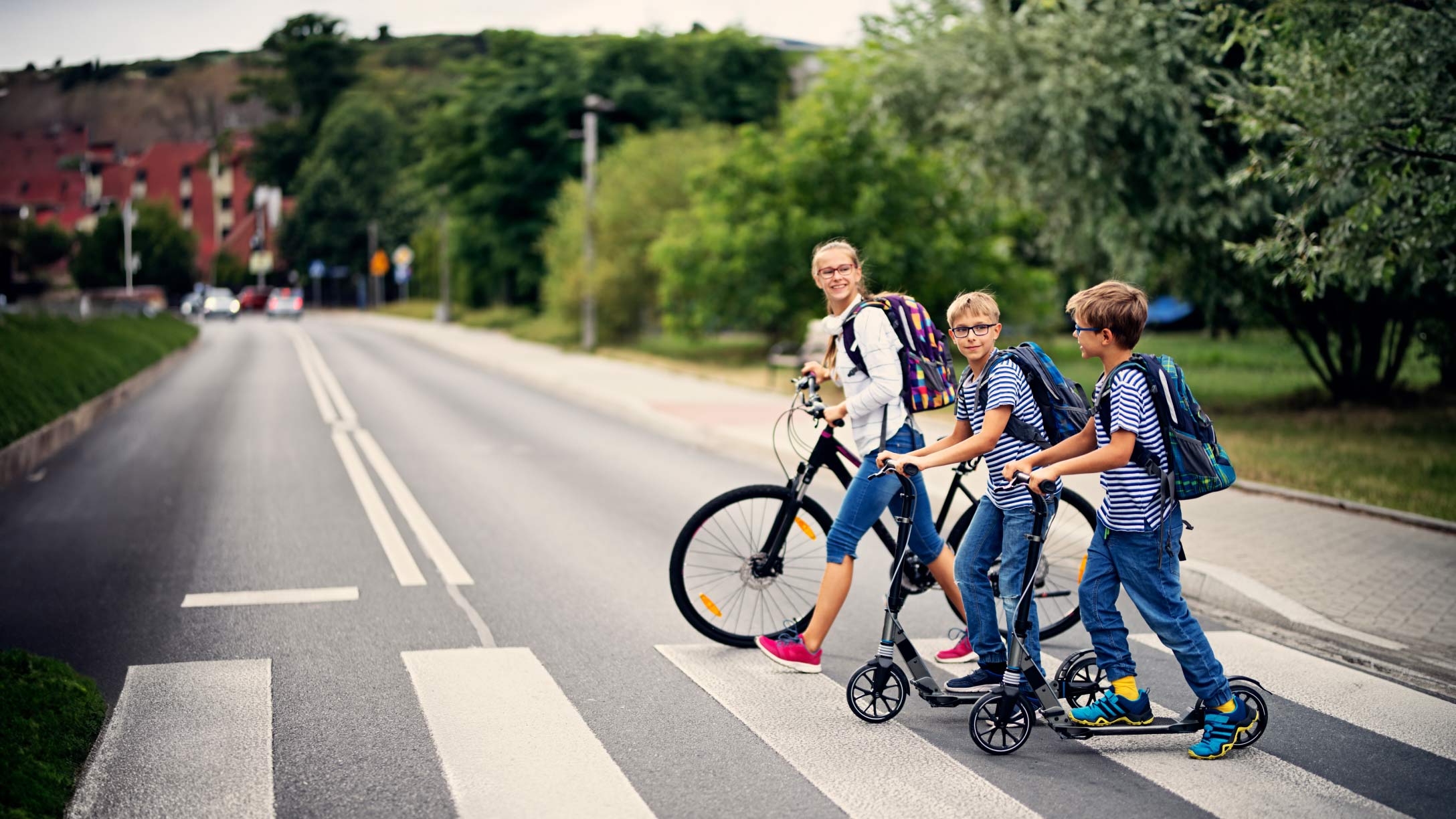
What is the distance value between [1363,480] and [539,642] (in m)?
8.20

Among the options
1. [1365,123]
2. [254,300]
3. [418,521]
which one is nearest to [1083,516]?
[1365,123]

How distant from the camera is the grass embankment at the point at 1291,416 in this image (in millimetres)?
11102

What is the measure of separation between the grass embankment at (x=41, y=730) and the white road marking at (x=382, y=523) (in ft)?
7.44

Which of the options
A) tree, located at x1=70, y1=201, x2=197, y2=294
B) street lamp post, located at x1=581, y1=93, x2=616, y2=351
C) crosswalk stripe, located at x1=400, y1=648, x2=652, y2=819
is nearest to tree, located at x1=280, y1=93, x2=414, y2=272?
tree, located at x1=70, y1=201, x2=197, y2=294

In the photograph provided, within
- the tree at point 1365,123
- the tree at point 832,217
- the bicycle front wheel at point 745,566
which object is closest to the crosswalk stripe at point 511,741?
the bicycle front wheel at point 745,566

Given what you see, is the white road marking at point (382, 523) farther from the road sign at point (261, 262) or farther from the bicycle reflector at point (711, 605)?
the road sign at point (261, 262)

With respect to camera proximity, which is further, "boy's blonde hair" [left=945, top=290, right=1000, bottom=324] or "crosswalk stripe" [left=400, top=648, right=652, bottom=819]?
"boy's blonde hair" [left=945, top=290, right=1000, bottom=324]

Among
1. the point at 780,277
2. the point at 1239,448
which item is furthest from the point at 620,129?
the point at 1239,448

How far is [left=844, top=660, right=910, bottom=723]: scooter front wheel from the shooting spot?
4820mm

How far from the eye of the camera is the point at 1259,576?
7277 millimetres

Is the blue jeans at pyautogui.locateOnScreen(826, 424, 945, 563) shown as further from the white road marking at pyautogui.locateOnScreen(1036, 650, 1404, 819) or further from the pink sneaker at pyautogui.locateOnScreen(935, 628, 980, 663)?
the white road marking at pyautogui.locateOnScreen(1036, 650, 1404, 819)

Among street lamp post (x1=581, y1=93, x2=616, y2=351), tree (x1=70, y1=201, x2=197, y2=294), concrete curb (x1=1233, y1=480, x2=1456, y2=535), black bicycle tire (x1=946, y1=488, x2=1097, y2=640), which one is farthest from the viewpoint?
tree (x1=70, y1=201, x2=197, y2=294)

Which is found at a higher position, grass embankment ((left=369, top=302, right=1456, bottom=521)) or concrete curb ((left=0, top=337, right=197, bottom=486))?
grass embankment ((left=369, top=302, right=1456, bottom=521))

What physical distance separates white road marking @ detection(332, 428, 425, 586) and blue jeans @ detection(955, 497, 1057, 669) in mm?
3466
